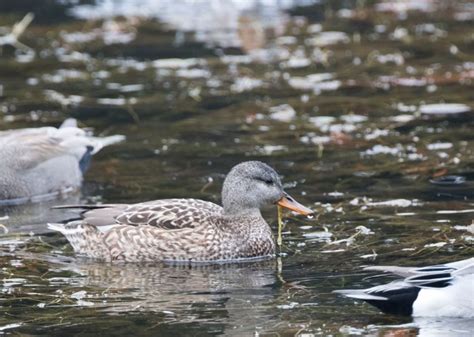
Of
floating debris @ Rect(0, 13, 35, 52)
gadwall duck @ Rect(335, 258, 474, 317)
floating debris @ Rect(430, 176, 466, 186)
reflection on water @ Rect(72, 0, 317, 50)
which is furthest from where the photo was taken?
reflection on water @ Rect(72, 0, 317, 50)

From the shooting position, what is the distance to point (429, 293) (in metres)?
8.38

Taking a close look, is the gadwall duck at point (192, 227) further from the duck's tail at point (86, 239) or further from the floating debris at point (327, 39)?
the floating debris at point (327, 39)

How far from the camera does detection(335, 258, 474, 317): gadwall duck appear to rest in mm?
8289

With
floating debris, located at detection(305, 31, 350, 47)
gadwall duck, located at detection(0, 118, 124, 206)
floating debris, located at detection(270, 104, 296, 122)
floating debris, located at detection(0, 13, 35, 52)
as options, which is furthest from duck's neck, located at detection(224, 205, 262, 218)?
floating debris, located at detection(0, 13, 35, 52)

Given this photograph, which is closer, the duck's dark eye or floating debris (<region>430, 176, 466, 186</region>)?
the duck's dark eye

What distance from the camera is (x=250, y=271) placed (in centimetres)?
1023

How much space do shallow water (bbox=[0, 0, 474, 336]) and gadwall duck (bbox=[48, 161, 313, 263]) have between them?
0.19 m

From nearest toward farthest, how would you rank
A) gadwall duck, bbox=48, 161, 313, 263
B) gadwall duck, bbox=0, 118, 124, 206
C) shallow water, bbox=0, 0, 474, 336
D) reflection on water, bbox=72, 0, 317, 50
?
shallow water, bbox=0, 0, 474, 336
gadwall duck, bbox=48, 161, 313, 263
gadwall duck, bbox=0, 118, 124, 206
reflection on water, bbox=72, 0, 317, 50

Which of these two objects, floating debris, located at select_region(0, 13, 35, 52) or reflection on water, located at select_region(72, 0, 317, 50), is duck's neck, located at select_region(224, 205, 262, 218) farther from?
floating debris, located at select_region(0, 13, 35, 52)

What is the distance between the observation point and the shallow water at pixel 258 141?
29.7 feet

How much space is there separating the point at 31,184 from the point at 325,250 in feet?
13.5

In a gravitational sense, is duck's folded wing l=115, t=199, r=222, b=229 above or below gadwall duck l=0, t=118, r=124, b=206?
below

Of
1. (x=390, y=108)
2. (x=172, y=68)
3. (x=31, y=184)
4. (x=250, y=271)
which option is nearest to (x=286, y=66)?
(x=172, y=68)

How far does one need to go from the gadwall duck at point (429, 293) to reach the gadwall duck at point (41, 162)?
5606 millimetres
